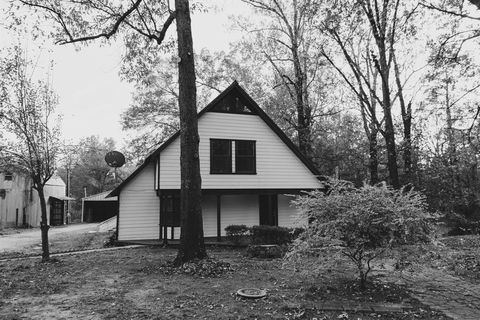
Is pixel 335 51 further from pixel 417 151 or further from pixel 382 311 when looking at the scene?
pixel 382 311

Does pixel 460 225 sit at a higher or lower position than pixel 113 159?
lower

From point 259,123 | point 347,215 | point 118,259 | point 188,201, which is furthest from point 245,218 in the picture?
point 347,215

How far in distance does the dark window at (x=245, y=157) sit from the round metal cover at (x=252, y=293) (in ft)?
31.0

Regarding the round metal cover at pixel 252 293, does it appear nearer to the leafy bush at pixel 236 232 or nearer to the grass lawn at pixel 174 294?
the grass lawn at pixel 174 294

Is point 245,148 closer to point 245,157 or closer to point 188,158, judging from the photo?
point 245,157

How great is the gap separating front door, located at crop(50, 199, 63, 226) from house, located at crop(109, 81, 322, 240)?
22270mm

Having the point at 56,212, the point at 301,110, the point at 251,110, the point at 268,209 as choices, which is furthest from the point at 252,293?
the point at 56,212

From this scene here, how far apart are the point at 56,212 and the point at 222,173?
2662 centimetres

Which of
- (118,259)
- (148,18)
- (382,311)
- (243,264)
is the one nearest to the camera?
(382,311)

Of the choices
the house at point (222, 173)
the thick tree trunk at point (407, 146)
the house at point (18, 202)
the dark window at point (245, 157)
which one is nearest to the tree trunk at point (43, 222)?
the house at point (222, 173)

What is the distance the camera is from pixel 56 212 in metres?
34.4

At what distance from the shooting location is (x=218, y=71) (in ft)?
85.7

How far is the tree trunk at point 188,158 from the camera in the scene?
852 centimetres

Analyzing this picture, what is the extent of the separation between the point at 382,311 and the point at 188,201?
5.10m
